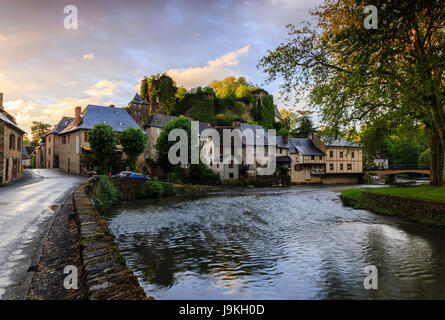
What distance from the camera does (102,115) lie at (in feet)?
158

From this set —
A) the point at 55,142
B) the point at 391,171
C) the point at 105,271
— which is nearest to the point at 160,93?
the point at 55,142

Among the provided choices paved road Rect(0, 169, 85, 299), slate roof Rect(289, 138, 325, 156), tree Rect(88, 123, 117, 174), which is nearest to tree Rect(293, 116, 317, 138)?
slate roof Rect(289, 138, 325, 156)

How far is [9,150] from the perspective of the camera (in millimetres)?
25172

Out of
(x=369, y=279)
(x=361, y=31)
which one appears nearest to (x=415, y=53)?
(x=361, y=31)

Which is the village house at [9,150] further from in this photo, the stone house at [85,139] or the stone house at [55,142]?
the stone house at [55,142]

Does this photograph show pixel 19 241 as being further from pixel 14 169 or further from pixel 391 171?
pixel 391 171

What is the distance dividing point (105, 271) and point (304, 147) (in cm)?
5990

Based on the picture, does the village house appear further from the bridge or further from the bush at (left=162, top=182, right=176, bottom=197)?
the bridge

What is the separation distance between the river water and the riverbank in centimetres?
94

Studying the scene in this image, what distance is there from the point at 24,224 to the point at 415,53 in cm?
2100

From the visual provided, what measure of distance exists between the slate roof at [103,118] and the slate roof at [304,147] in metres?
34.1

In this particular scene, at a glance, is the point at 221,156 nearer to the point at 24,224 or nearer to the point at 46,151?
the point at 46,151

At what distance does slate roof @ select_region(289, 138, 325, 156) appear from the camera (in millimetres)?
58750
